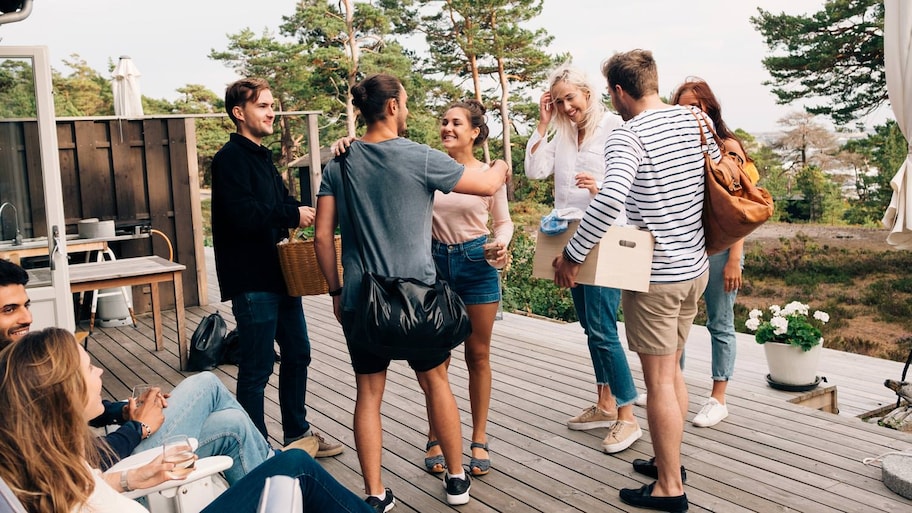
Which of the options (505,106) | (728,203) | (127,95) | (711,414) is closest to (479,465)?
(711,414)

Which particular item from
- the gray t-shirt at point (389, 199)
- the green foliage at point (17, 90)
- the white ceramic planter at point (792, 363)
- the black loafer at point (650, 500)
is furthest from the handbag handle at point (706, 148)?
the green foliage at point (17, 90)

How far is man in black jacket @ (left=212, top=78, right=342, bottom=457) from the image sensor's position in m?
3.07

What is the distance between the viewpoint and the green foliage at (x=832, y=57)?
58.6ft

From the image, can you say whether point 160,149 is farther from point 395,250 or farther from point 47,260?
point 395,250

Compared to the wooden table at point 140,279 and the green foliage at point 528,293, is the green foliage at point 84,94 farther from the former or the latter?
the wooden table at point 140,279

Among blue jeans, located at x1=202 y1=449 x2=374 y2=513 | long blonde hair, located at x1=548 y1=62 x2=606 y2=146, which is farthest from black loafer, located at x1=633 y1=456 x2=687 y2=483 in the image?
blue jeans, located at x1=202 y1=449 x2=374 y2=513

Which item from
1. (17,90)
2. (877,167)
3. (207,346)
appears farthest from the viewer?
(877,167)

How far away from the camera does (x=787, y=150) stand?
92.0 ft

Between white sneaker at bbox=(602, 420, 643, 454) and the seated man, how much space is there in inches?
55.9

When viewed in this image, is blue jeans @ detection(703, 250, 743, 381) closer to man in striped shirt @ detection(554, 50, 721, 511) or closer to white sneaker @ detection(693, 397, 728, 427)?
white sneaker @ detection(693, 397, 728, 427)

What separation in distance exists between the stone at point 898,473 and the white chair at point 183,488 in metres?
2.27

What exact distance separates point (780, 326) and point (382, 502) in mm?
2460

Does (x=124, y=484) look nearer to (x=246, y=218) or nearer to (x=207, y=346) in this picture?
(x=246, y=218)

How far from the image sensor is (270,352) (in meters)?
3.22
